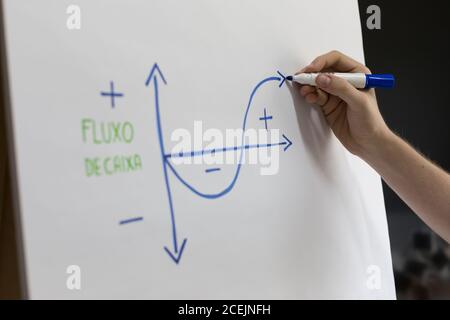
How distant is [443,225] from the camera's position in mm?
664

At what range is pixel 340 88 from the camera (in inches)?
22.8

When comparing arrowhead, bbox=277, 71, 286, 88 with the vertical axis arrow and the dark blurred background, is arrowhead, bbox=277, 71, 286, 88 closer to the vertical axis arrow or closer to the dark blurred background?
the vertical axis arrow

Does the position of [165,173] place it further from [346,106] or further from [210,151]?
[346,106]

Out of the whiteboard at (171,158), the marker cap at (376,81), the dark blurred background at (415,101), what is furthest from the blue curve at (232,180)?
the dark blurred background at (415,101)

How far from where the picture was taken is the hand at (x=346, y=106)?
59cm

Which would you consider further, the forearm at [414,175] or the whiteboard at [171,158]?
the forearm at [414,175]

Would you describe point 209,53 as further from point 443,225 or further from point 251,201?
point 443,225

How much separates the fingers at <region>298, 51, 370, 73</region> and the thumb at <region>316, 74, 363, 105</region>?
37 mm

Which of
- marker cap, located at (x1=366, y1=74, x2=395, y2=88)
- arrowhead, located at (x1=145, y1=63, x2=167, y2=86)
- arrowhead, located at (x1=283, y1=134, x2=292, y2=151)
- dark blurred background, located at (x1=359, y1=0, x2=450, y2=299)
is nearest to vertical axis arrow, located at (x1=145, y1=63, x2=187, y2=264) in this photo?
arrowhead, located at (x1=145, y1=63, x2=167, y2=86)

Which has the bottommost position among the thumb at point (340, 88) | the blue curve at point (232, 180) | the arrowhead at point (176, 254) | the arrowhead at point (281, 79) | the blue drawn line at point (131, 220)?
the arrowhead at point (176, 254)

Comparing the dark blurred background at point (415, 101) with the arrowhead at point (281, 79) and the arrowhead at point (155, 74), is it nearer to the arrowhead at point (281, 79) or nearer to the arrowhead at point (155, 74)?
the arrowhead at point (281, 79)

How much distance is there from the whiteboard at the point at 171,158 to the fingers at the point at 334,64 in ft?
0.06

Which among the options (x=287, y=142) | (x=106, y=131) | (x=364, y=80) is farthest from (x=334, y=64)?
(x=106, y=131)
